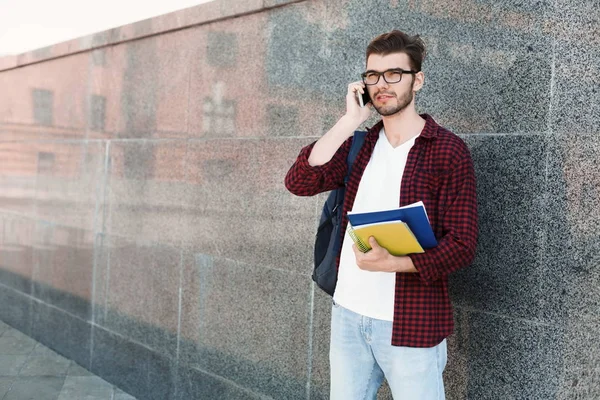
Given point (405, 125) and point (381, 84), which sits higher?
point (381, 84)

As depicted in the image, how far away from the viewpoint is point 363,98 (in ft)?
10.0

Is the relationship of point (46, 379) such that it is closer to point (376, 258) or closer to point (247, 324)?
point (247, 324)

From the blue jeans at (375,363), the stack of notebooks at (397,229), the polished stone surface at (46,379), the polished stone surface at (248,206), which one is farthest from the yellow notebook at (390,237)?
the polished stone surface at (46,379)

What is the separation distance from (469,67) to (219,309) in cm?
252

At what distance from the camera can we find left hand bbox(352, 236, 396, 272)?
2691 mm

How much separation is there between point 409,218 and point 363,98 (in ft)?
2.24

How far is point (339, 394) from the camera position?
118 inches

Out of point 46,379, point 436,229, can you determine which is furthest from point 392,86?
point 46,379

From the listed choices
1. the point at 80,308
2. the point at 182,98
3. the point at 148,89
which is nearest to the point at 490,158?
the point at 182,98

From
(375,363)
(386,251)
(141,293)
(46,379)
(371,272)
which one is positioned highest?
(386,251)

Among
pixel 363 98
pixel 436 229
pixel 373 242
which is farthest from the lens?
pixel 363 98

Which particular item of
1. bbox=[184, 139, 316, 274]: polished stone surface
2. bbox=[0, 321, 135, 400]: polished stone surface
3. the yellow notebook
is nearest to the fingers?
the yellow notebook

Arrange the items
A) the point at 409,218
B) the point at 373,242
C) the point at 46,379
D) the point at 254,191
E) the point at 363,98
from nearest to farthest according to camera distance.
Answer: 1. the point at 409,218
2. the point at 373,242
3. the point at 363,98
4. the point at 254,191
5. the point at 46,379

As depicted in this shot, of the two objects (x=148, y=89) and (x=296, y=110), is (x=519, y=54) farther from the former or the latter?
(x=148, y=89)
